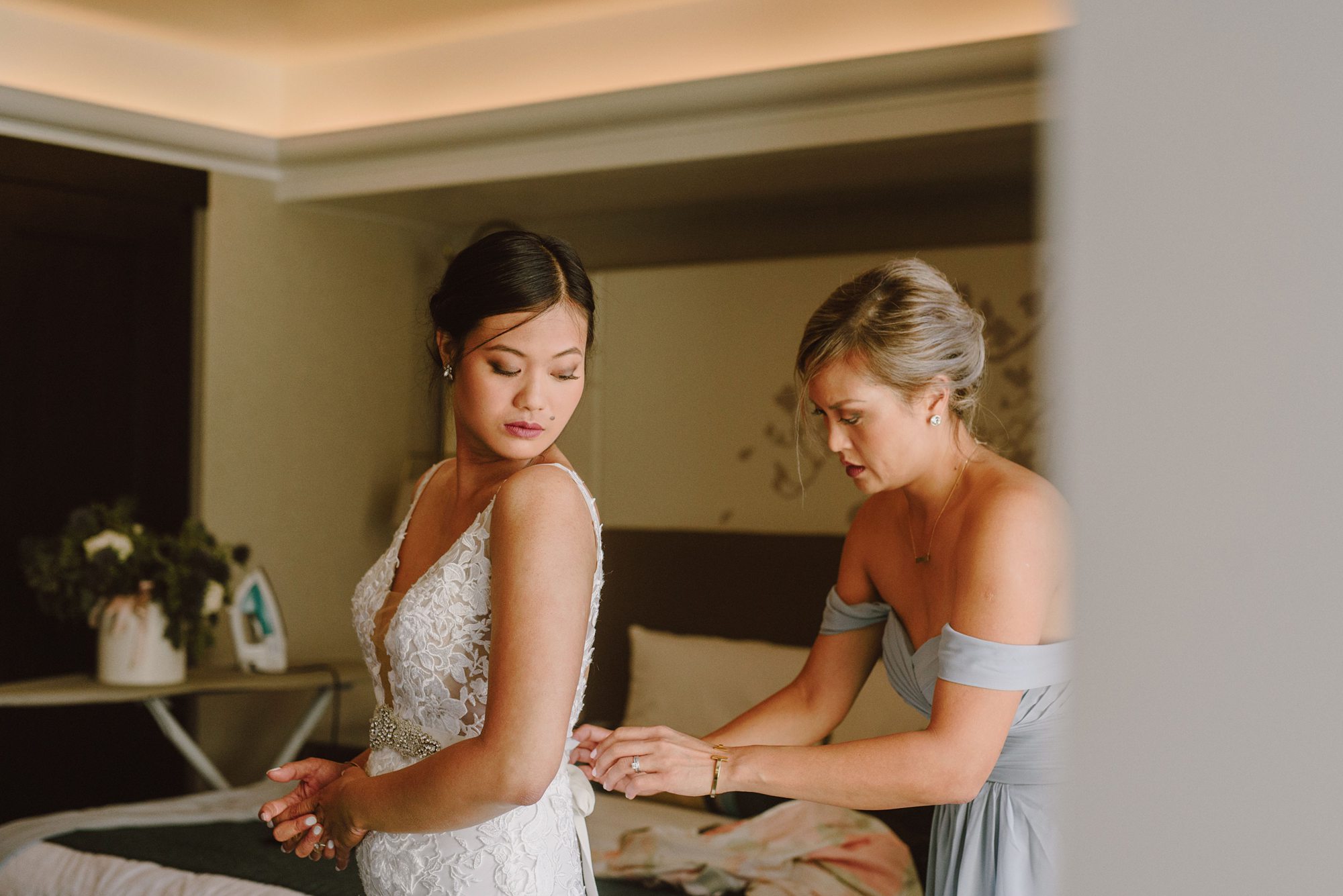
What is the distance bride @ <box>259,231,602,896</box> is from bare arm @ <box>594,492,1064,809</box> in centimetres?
14

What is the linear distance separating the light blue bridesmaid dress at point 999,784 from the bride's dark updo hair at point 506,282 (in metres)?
0.67

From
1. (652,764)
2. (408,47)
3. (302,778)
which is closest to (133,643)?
(408,47)

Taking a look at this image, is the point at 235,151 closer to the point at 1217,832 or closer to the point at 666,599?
the point at 666,599

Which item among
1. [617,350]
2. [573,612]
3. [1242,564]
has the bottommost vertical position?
[573,612]

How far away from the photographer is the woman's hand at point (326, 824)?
1.49 m

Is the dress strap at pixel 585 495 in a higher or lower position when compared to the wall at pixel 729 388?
lower

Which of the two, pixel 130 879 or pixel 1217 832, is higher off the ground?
pixel 1217 832

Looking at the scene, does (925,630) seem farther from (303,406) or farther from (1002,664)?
(303,406)

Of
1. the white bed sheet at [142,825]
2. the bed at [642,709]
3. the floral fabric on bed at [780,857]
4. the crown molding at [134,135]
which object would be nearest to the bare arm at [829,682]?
the floral fabric on bed at [780,857]

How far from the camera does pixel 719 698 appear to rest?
3.75m

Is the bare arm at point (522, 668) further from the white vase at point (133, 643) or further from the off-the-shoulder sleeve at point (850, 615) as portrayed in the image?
the white vase at point (133, 643)

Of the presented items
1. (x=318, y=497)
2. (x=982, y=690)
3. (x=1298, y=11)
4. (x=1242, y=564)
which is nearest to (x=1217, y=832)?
(x=1242, y=564)

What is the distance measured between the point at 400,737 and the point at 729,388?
290 cm

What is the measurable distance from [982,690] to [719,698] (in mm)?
2279
